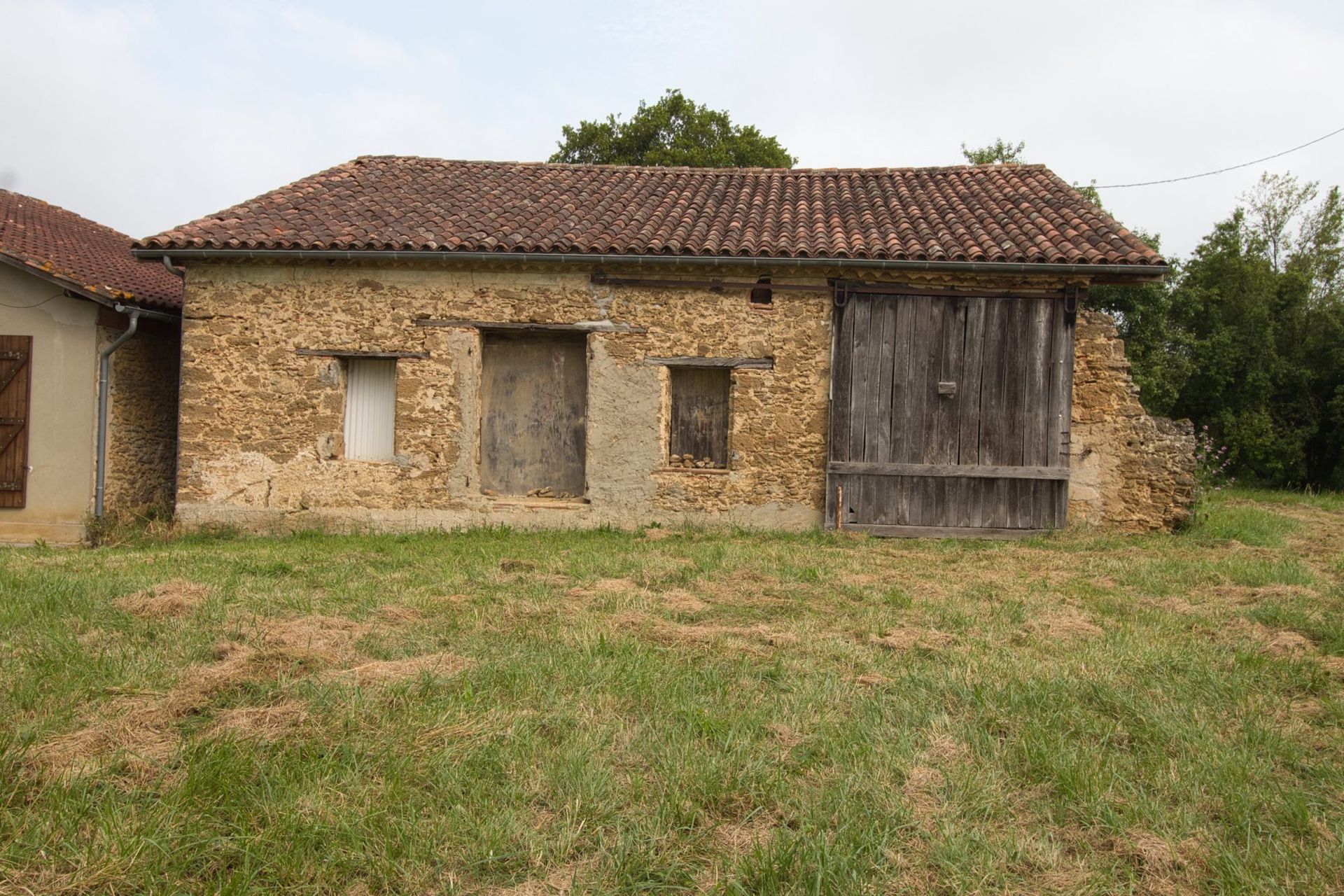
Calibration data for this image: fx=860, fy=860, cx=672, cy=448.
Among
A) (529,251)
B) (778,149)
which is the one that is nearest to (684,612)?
(529,251)

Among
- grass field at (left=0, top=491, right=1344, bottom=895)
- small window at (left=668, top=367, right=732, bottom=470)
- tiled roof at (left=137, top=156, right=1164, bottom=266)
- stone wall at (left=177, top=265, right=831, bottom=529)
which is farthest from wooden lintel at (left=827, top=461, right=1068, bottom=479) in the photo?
grass field at (left=0, top=491, right=1344, bottom=895)

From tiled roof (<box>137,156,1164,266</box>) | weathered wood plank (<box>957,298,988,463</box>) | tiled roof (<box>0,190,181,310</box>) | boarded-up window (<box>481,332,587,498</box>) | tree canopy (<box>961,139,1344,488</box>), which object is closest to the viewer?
tiled roof (<box>137,156,1164,266</box>)

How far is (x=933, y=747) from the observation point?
3287 mm

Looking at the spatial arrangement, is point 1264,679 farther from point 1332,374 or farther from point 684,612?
point 1332,374

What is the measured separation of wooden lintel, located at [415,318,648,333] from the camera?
959cm

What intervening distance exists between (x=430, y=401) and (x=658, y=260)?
117 inches

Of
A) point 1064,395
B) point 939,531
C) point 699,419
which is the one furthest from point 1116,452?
point 699,419

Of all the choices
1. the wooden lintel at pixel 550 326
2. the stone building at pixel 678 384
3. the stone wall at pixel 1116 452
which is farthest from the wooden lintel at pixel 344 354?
the stone wall at pixel 1116 452

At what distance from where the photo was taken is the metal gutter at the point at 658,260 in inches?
353

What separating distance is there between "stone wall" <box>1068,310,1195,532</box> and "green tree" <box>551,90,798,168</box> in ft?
52.3

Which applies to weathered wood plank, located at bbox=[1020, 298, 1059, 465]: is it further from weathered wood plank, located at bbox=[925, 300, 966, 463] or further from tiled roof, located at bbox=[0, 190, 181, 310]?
tiled roof, located at bbox=[0, 190, 181, 310]

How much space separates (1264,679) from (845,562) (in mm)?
3600

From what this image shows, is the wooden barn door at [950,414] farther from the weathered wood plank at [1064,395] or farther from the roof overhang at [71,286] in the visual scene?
the roof overhang at [71,286]

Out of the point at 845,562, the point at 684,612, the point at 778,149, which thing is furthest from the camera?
the point at 778,149
